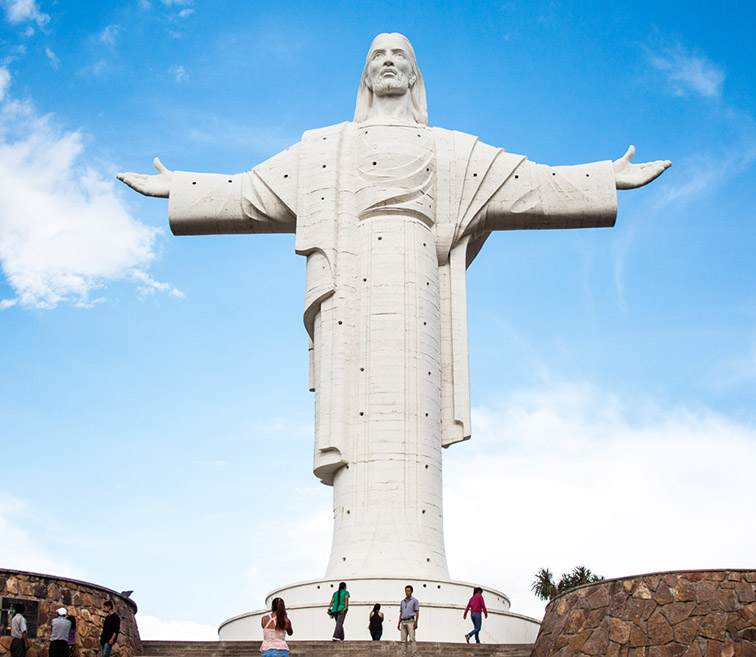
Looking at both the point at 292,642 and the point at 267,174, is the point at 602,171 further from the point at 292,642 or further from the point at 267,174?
the point at 292,642

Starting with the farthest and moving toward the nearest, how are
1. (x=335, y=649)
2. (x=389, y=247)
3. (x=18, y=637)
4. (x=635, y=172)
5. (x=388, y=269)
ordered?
1. (x=635, y=172)
2. (x=389, y=247)
3. (x=388, y=269)
4. (x=335, y=649)
5. (x=18, y=637)

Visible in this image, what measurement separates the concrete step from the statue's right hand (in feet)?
35.2

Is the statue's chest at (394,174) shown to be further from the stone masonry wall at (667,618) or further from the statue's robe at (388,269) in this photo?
the stone masonry wall at (667,618)

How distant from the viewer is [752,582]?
1213cm

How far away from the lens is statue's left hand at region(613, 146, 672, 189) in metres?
22.3

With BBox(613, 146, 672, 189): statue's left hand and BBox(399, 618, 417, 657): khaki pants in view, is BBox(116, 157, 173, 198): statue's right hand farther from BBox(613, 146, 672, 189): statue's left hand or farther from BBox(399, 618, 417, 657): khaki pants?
BBox(399, 618, 417, 657): khaki pants

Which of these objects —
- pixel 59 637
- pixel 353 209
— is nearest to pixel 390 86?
pixel 353 209

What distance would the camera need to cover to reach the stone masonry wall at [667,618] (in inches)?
472

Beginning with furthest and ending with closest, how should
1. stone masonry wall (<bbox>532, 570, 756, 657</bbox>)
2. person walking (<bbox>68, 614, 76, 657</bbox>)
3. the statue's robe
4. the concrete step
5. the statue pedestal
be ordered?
the statue's robe < the statue pedestal < the concrete step < person walking (<bbox>68, 614, 76, 657</bbox>) < stone masonry wall (<bbox>532, 570, 756, 657</bbox>)

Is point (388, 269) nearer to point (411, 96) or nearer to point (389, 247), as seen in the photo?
point (389, 247)

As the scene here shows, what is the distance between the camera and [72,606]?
13453 millimetres

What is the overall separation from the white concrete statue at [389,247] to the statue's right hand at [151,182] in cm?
3

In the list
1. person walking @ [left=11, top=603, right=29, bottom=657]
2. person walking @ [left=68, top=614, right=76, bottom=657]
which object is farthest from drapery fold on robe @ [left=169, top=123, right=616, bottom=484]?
person walking @ [left=11, top=603, right=29, bottom=657]

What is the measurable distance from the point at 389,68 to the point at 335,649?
13117mm
